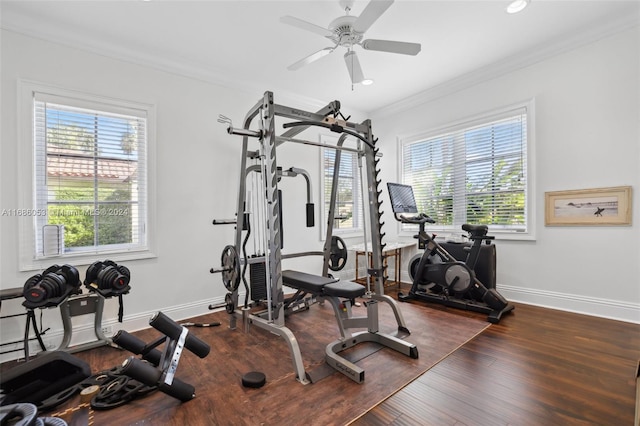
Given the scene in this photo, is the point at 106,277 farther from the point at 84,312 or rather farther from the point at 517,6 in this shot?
the point at 517,6

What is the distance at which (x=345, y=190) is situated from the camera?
17.3 ft

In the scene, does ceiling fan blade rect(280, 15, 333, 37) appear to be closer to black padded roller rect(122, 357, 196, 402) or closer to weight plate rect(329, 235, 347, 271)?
weight plate rect(329, 235, 347, 271)

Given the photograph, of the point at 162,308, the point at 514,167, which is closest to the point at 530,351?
the point at 514,167

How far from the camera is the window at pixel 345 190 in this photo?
4.92m

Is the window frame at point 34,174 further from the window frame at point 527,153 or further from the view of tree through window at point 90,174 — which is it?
the window frame at point 527,153

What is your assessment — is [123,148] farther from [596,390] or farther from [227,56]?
[596,390]

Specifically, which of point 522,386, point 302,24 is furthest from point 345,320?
point 302,24

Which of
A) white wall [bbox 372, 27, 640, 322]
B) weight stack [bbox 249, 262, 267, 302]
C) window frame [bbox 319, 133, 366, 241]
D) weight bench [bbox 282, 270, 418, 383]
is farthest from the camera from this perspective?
window frame [bbox 319, 133, 366, 241]

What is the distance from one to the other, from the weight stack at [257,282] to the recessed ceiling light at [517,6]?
11.3 ft

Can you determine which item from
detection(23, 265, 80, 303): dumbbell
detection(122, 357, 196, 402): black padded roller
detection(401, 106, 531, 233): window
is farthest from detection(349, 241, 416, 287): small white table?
detection(23, 265, 80, 303): dumbbell

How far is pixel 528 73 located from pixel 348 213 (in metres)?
3.21

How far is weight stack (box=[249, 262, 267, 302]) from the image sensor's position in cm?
314

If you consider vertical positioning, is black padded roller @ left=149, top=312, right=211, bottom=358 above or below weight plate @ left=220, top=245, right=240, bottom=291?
below

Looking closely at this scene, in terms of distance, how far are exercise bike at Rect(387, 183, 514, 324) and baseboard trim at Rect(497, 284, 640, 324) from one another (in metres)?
0.48
